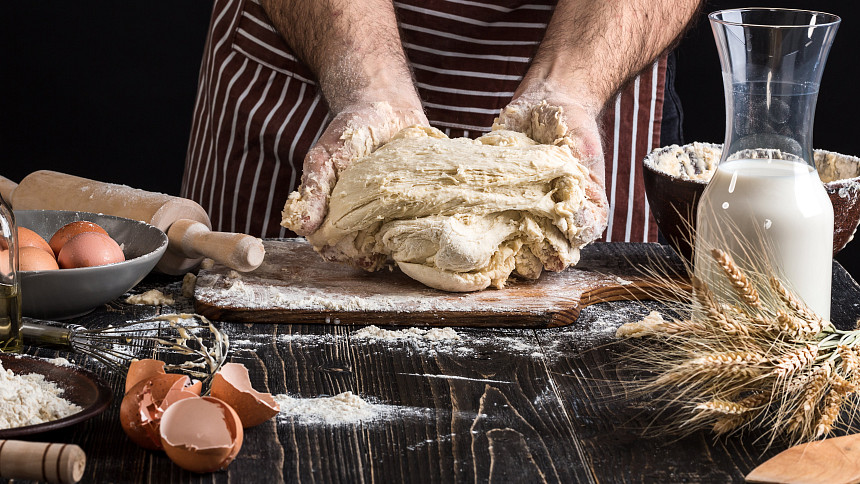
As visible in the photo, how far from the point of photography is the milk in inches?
45.9

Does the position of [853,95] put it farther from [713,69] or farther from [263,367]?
[263,367]

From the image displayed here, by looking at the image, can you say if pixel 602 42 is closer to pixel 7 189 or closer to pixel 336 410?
pixel 336 410

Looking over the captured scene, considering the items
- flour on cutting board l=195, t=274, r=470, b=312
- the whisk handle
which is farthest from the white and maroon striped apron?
the whisk handle

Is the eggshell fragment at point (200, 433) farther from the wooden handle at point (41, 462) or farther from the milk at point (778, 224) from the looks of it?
the milk at point (778, 224)

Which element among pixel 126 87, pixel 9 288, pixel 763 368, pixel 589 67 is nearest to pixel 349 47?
pixel 589 67

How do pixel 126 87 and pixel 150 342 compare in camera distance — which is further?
pixel 126 87

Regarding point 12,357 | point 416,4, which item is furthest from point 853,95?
point 12,357

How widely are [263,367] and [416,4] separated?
3.63 ft

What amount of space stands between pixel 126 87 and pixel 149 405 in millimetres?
2436

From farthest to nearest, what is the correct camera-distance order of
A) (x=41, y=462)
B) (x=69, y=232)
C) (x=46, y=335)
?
(x=69, y=232) → (x=46, y=335) → (x=41, y=462)

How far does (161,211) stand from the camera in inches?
61.0

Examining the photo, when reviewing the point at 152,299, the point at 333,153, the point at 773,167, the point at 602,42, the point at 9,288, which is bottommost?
the point at 152,299

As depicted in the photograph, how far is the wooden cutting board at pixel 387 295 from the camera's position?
4.41 ft

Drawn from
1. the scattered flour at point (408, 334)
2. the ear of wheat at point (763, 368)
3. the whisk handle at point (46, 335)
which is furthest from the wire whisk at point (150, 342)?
the ear of wheat at point (763, 368)
